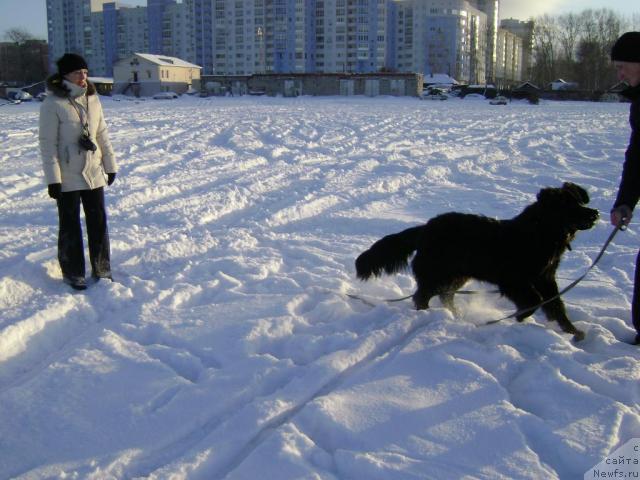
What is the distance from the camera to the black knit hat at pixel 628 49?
3.37 meters

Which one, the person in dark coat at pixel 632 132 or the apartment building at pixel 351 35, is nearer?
the person in dark coat at pixel 632 132

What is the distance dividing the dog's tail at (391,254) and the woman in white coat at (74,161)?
2.15 m

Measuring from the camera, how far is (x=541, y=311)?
3975 millimetres

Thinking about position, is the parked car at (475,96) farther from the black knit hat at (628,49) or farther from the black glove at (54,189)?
the black glove at (54,189)

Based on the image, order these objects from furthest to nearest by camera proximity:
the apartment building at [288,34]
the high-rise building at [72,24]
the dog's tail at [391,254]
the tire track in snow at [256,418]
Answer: the high-rise building at [72,24]
the apartment building at [288,34]
the dog's tail at [391,254]
the tire track in snow at [256,418]

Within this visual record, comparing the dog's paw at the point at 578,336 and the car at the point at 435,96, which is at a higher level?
the car at the point at 435,96

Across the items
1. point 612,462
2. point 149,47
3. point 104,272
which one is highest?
point 149,47

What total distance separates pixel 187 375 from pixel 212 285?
145cm

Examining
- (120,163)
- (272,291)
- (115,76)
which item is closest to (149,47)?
(115,76)

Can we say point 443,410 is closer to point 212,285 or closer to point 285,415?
point 285,415

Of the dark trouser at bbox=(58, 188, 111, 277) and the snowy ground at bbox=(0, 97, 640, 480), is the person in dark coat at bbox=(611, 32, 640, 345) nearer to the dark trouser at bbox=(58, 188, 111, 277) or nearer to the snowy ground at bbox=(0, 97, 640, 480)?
the snowy ground at bbox=(0, 97, 640, 480)

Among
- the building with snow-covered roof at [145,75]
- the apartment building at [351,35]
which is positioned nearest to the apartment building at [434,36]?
the apartment building at [351,35]

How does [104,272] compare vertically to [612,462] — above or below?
above

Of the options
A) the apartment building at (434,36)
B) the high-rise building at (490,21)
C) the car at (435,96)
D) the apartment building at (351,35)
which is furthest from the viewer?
the high-rise building at (490,21)
